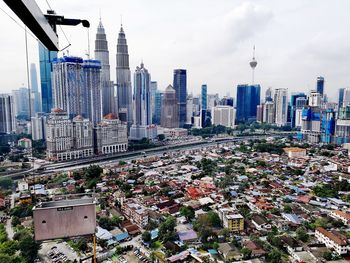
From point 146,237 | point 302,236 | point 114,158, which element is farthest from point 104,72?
point 302,236

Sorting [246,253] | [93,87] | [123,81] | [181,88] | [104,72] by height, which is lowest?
[246,253]

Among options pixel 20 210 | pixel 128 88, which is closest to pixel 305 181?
pixel 20 210

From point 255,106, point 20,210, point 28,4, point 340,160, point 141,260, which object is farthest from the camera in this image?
point 255,106

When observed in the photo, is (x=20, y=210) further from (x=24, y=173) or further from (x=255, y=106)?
(x=255, y=106)

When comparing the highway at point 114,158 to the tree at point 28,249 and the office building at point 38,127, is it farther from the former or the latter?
the office building at point 38,127

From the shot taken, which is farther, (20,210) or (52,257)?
(20,210)

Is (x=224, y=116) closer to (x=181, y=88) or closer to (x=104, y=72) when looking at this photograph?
(x=181, y=88)
